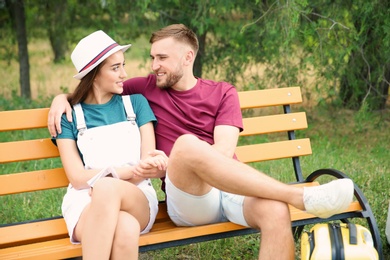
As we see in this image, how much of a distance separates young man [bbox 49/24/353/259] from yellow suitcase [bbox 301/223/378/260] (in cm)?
9

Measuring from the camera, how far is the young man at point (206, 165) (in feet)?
11.1

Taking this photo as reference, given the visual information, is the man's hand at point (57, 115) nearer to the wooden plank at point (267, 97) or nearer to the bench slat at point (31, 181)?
the bench slat at point (31, 181)

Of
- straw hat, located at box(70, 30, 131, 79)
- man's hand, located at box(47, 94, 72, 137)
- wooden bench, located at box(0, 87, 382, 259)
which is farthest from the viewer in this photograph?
straw hat, located at box(70, 30, 131, 79)

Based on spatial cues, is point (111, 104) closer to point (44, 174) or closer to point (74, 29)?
point (44, 174)

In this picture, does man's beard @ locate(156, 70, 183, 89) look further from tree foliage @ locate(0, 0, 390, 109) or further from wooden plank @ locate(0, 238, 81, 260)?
tree foliage @ locate(0, 0, 390, 109)

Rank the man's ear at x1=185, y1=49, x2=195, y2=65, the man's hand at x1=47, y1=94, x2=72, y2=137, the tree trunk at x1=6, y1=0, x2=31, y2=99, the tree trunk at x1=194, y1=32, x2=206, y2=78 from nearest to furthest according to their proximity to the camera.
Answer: the man's hand at x1=47, y1=94, x2=72, y2=137
the man's ear at x1=185, y1=49, x2=195, y2=65
the tree trunk at x1=194, y1=32, x2=206, y2=78
the tree trunk at x1=6, y1=0, x2=31, y2=99

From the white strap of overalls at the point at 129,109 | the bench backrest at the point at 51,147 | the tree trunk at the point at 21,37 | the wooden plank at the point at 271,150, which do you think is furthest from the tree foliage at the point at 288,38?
the white strap of overalls at the point at 129,109

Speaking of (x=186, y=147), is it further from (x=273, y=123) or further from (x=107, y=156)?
(x=273, y=123)

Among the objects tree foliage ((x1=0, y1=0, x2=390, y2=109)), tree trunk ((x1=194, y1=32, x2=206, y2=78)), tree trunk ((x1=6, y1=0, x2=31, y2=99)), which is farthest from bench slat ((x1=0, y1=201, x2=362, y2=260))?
tree trunk ((x1=6, y1=0, x2=31, y2=99))

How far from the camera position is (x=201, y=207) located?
3.60 m

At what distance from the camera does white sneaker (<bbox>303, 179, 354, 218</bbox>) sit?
330 centimetres

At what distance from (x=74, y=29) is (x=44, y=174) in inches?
298

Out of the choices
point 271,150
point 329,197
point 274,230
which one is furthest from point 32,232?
point 271,150

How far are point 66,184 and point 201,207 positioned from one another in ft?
2.97
